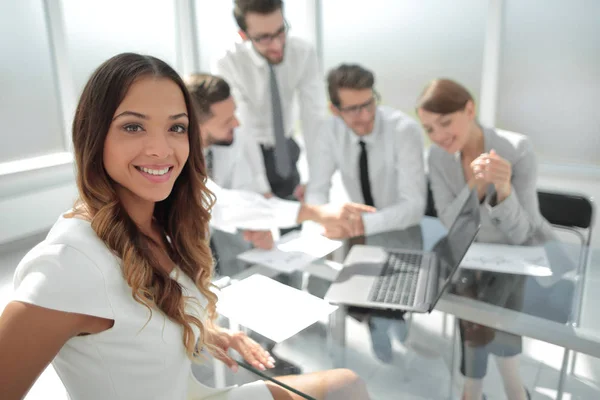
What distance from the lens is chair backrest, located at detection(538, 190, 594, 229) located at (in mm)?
1509

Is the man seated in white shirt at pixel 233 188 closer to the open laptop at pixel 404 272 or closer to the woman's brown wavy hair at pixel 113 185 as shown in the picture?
the open laptop at pixel 404 272

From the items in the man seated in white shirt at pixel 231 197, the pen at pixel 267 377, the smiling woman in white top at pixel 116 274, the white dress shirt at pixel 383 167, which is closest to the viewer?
the smiling woman in white top at pixel 116 274

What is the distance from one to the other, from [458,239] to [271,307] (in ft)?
2.16

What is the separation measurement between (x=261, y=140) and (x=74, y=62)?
1.05 metres

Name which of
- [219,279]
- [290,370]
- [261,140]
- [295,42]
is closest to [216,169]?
[261,140]

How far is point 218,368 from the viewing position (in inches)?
41.3

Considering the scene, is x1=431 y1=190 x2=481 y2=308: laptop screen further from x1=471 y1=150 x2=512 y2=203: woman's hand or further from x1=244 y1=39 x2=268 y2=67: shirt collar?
x1=244 y1=39 x2=268 y2=67: shirt collar

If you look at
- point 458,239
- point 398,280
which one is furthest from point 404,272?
point 458,239

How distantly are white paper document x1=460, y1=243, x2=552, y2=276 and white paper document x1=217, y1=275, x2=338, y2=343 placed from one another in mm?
514

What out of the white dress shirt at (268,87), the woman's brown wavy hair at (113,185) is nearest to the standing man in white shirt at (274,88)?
the white dress shirt at (268,87)

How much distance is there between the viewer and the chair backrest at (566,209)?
1.51m

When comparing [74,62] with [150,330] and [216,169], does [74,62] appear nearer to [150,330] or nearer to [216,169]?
[216,169]

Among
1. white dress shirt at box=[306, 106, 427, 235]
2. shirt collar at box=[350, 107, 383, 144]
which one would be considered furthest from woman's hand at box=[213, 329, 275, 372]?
shirt collar at box=[350, 107, 383, 144]

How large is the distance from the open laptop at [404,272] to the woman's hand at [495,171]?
0.23ft
